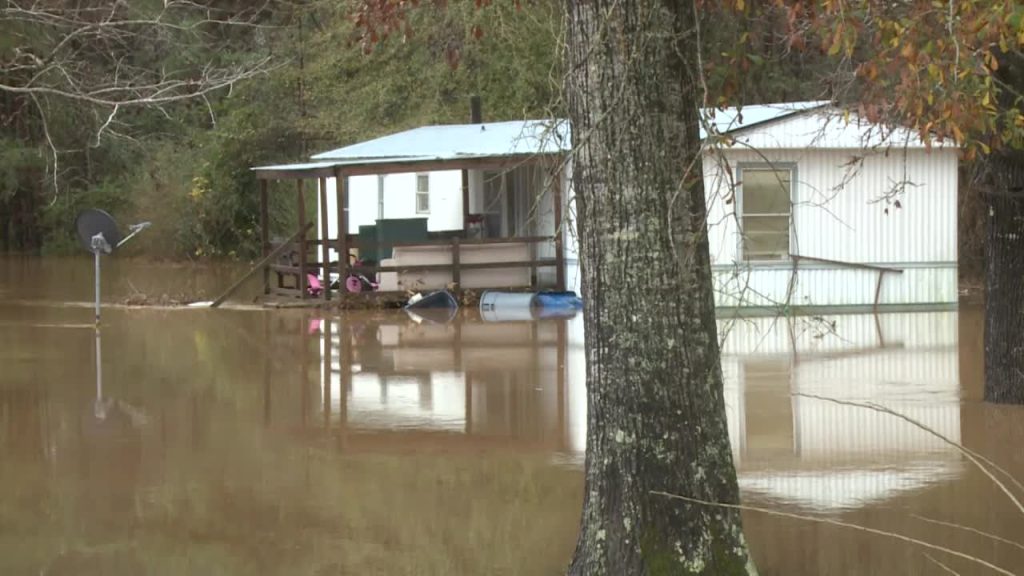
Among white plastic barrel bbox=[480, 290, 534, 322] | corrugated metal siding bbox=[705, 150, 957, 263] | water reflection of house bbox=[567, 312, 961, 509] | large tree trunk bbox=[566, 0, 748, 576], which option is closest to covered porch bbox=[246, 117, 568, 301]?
white plastic barrel bbox=[480, 290, 534, 322]

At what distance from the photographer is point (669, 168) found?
22.7 feet

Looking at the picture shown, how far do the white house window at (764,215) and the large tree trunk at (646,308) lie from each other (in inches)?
598

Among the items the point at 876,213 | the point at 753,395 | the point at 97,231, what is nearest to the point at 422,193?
the point at 97,231

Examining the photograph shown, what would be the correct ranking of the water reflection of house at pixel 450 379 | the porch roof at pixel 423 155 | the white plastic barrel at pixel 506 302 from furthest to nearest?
the white plastic barrel at pixel 506 302 < the porch roof at pixel 423 155 < the water reflection of house at pixel 450 379

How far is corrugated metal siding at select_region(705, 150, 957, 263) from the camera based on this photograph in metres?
22.0

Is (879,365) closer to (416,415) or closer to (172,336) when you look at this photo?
(416,415)

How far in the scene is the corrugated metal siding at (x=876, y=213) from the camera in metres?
22.0

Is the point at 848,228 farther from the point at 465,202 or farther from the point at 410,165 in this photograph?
the point at 465,202

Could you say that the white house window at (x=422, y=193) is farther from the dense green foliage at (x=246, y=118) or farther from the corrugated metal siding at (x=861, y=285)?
the corrugated metal siding at (x=861, y=285)

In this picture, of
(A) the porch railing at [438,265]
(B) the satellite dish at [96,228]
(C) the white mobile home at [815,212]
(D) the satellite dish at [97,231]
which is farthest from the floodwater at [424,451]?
(A) the porch railing at [438,265]

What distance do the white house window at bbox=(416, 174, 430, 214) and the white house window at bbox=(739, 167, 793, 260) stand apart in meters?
7.54

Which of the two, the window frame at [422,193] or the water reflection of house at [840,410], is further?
the window frame at [422,193]

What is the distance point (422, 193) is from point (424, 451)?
1655cm

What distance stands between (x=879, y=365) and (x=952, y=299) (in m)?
7.50
